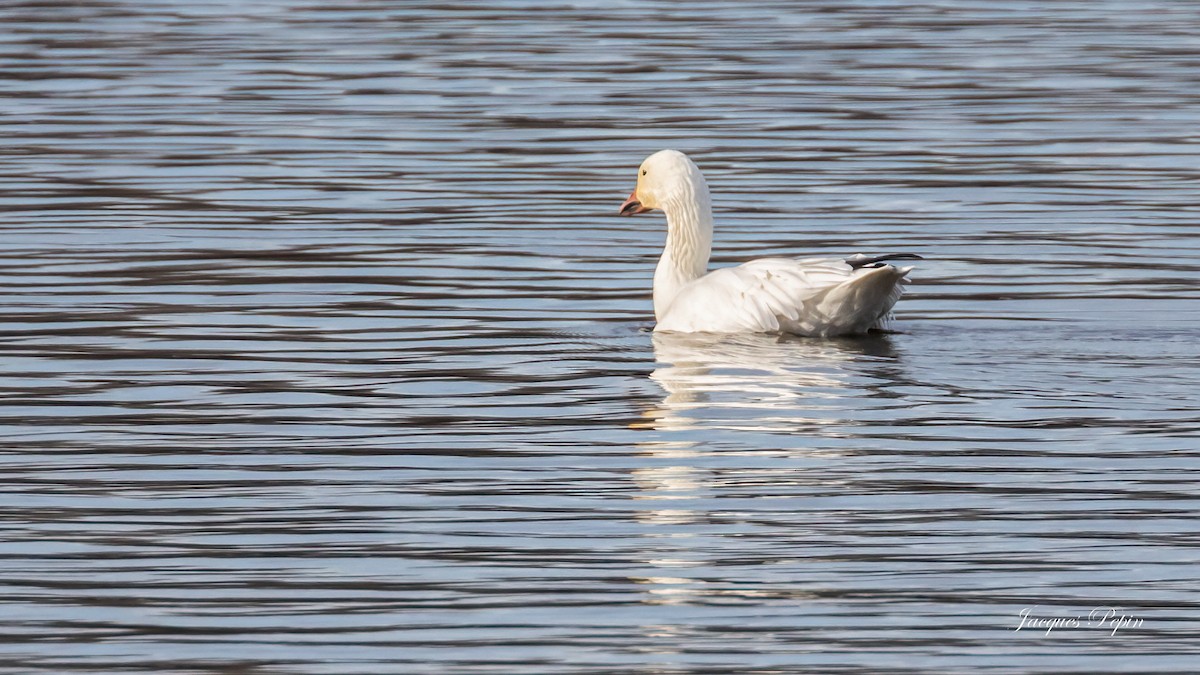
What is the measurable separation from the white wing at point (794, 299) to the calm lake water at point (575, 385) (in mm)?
167

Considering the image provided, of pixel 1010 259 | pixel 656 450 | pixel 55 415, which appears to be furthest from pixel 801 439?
pixel 1010 259

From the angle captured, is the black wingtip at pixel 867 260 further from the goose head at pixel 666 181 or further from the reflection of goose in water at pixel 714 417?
the goose head at pixel 666 181

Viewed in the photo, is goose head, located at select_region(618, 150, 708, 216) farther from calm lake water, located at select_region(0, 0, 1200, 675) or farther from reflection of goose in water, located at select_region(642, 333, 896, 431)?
reflection of goose in water, located at select_region(642, 333, 896, 431)

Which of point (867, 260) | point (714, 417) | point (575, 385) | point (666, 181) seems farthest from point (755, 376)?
point (666, 181)

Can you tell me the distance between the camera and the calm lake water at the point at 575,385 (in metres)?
7.16

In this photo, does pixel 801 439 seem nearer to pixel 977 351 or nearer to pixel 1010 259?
pixel 977 351

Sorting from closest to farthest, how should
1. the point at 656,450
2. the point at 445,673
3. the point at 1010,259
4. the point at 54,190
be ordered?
the point at 445,673
the point at 656,450
the point at 1010,259
the point at 54,190

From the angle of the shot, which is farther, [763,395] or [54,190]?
[54,190]

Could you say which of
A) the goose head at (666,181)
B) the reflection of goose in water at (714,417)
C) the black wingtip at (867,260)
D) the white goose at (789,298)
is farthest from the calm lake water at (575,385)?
the goose head at (666,181)

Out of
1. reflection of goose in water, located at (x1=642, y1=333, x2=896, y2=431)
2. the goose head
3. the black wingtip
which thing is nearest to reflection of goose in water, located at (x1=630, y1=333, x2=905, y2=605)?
reflection of goose in water, located at (x1=642, y1=333, x2=896, y2=431)

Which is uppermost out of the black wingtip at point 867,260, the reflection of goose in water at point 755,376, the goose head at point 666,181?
the goose head at point 666,181

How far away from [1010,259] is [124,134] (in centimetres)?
917

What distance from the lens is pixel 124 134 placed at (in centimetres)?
2112

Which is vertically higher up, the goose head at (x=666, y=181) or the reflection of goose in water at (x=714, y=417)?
the goose head at (x=666, y=181)
